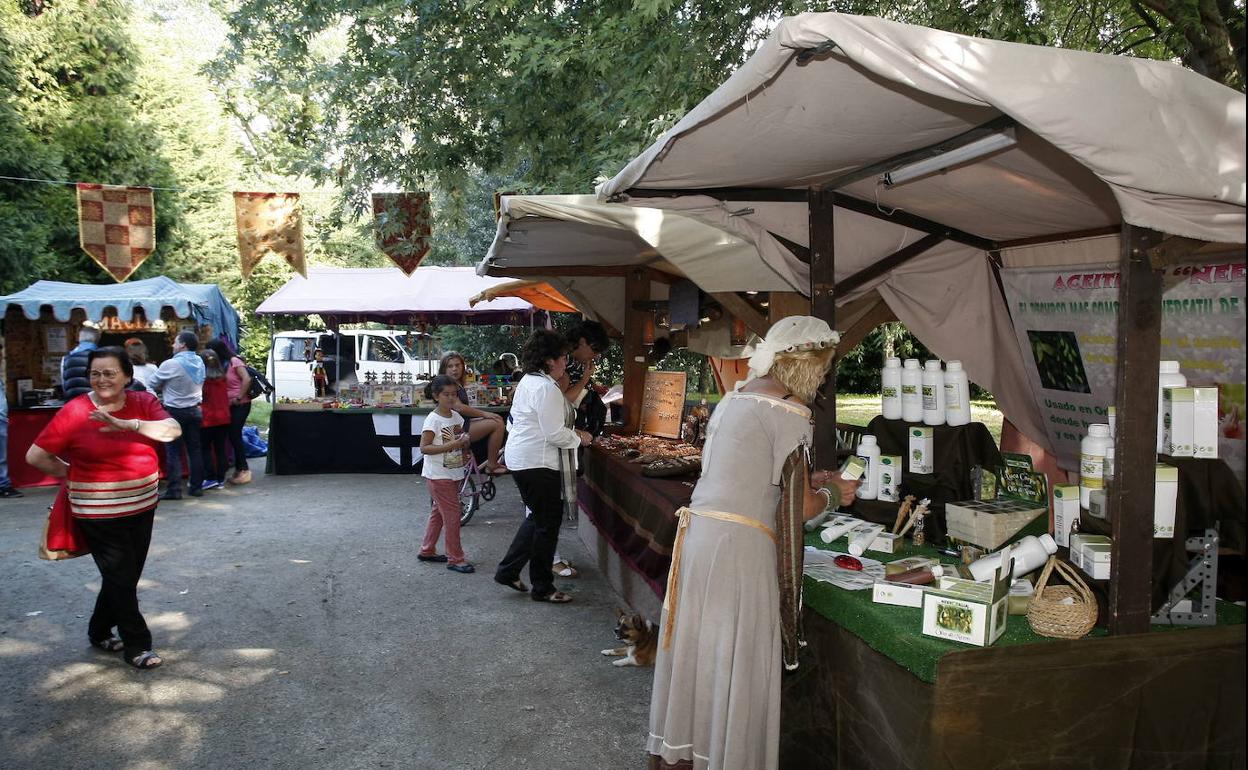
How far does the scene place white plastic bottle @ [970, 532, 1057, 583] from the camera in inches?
111

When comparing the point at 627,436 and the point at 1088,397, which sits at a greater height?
the point at 1088,397

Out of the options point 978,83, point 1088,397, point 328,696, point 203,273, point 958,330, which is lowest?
point 328,696

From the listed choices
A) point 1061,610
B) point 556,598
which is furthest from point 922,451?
point 556,598

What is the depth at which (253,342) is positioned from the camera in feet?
81.6

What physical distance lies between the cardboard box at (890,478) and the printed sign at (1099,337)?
1065 millimetres

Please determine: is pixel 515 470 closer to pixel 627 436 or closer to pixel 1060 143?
pixel 627 436

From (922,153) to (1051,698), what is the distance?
1964mm

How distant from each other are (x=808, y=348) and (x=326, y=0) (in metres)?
8.13

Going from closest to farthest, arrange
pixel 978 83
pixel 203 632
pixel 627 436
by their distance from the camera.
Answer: pixel 978 83 → pixel 203 632 → pixel 627 436

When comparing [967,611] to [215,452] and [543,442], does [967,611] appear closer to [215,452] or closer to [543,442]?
[543,442]

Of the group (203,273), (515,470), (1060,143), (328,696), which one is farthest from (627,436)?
(203,273)

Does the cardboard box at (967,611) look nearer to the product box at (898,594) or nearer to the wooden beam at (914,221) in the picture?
the product box at (898,594)

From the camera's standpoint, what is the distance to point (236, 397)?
10492 mm

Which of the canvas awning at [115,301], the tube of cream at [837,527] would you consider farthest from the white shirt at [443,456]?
the canvas awning at [115,301]
